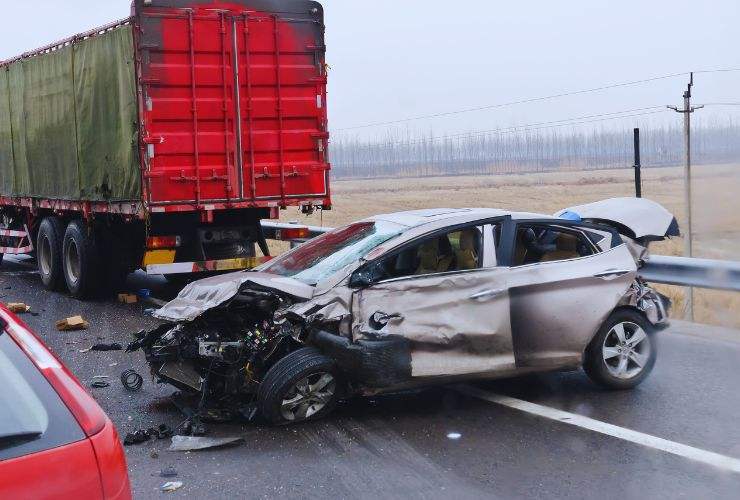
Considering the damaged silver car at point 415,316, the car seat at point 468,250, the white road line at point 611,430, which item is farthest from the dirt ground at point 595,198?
the white road line at point 611,430

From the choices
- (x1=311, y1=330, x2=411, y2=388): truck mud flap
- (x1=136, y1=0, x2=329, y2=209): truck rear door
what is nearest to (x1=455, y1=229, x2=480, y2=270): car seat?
(x1=311, y1=330, x2=411, y2=388): truck mud flap

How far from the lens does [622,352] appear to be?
7.04 metres

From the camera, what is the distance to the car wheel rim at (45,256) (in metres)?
14.3

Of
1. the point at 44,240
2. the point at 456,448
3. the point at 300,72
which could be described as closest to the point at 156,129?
the point at 300,72

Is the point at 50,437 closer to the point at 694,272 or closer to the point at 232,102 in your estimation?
the point at 694,272

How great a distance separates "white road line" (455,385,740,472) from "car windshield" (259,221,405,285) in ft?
4.21

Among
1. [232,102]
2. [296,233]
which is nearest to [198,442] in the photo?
[232,102]

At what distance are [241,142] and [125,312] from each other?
99.0 inches

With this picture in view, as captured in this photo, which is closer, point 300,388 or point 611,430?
point 611,430

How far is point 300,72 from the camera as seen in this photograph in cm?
1189

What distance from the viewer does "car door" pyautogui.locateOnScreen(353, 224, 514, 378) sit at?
6383mm

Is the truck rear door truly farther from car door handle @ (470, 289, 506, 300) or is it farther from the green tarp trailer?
car door handle @ (470, 289, 506, 300)

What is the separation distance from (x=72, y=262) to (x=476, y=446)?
29.8ft

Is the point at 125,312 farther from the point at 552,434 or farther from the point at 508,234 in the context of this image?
the point at 552,434
